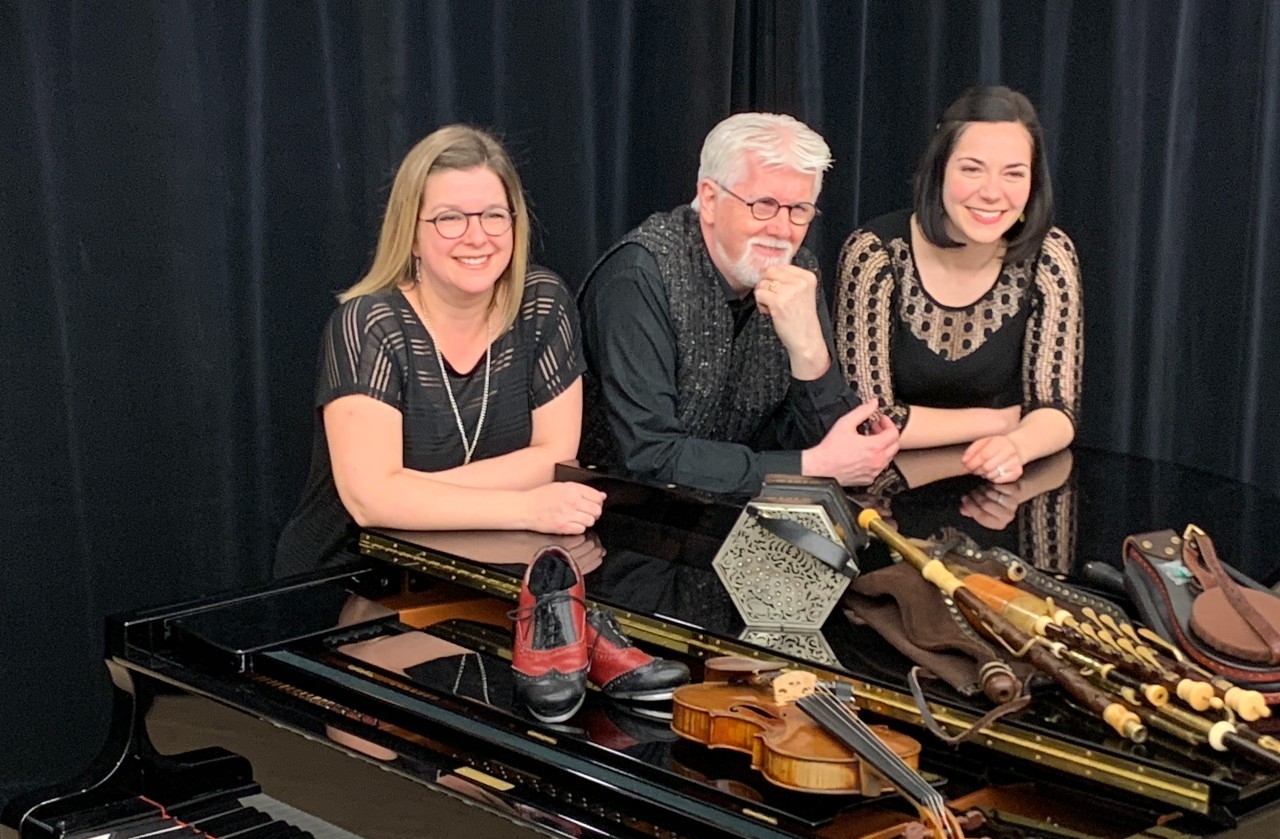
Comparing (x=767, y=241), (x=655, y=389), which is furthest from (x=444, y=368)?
(x=767, y=241)

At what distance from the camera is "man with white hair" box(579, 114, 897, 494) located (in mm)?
2848

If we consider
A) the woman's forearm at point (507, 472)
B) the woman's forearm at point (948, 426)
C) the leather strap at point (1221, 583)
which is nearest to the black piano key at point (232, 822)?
the woman's forearm at point (507, 472)

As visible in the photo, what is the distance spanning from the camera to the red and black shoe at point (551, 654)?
1784 millimetres

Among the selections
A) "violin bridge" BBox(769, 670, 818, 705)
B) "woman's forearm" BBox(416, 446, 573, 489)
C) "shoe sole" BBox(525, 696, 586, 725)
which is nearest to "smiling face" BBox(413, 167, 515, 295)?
"woman's forearm" BBox(416, 446, 573, 489)

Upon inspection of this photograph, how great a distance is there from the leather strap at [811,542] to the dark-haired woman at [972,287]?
118 cm

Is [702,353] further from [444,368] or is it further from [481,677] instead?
[481,677]

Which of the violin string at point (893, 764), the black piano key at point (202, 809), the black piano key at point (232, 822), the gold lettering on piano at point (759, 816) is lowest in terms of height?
the black piano key at point (232, 822)

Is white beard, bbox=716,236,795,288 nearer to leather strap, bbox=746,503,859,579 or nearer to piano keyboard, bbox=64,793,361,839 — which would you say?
leather strap, bbox=746,503,859,579

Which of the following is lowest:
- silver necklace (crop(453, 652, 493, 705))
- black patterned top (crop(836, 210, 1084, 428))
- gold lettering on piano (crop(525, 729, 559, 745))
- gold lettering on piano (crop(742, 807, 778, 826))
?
gold lettering on piano (crop(742, 807, 778, 826))

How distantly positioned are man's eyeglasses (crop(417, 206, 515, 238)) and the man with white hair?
37 centimetres

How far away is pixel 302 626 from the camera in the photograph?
2084 millimetres

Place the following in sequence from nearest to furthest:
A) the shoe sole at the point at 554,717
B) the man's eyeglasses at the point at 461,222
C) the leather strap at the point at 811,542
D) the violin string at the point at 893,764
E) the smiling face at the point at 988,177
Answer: the violin string at the point at 893,764 < the shoe sole at the point at 554,717 < the leather strap at the point at 811,542 < the man's eyeglasses at the point at 461,222 < the smiling face at the point at 988,177

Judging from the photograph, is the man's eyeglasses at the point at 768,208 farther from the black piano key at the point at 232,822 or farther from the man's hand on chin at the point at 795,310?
the black piano key at the point at 232,822

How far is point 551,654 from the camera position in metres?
1.80
